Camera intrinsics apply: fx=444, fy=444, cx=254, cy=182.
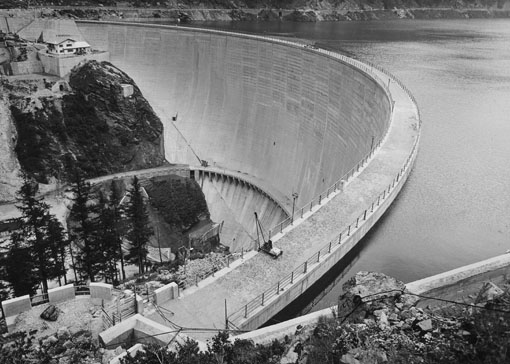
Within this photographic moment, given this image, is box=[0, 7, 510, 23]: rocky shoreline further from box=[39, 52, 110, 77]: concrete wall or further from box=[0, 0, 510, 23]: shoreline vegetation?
box=[39, 52, 110, 77]: concrete wall

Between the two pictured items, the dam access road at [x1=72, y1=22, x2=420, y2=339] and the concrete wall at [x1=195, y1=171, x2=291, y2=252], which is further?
the concrete wall at [x1=195, y1=171, x2=291, y2=252]

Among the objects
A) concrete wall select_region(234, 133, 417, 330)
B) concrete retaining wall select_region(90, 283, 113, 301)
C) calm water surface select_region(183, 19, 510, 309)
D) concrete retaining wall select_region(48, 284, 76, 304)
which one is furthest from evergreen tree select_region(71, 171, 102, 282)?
calm water surface select_region(183, 19, 510, 309)

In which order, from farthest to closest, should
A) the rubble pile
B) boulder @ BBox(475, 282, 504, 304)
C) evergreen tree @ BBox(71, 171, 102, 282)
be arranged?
evergreen tree @ BBox(71, 171, 102, 282) < boulder @ BBox(475, 282, 504, 304) < the rubble pile

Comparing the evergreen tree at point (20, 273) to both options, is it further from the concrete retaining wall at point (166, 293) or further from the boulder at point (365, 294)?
the boulder at point (365, 294)

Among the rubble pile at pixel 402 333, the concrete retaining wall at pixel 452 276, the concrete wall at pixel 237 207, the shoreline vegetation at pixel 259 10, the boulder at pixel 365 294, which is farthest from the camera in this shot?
the shoreline vegetation at pixel 259 10

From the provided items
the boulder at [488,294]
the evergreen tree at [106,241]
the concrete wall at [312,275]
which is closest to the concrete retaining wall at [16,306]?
the concrete wall at [312,275]

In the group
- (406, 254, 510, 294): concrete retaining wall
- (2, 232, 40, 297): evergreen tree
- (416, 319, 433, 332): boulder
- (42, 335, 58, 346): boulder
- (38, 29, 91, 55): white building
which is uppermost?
(38, 29, 91, 55): white building

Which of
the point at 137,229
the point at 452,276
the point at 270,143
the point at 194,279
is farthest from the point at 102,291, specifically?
the point at 270,143

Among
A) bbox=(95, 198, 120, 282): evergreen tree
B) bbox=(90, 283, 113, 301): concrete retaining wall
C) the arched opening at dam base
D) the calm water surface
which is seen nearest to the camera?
bbox=(90, 283, 113, 301): concrete retaining wall
